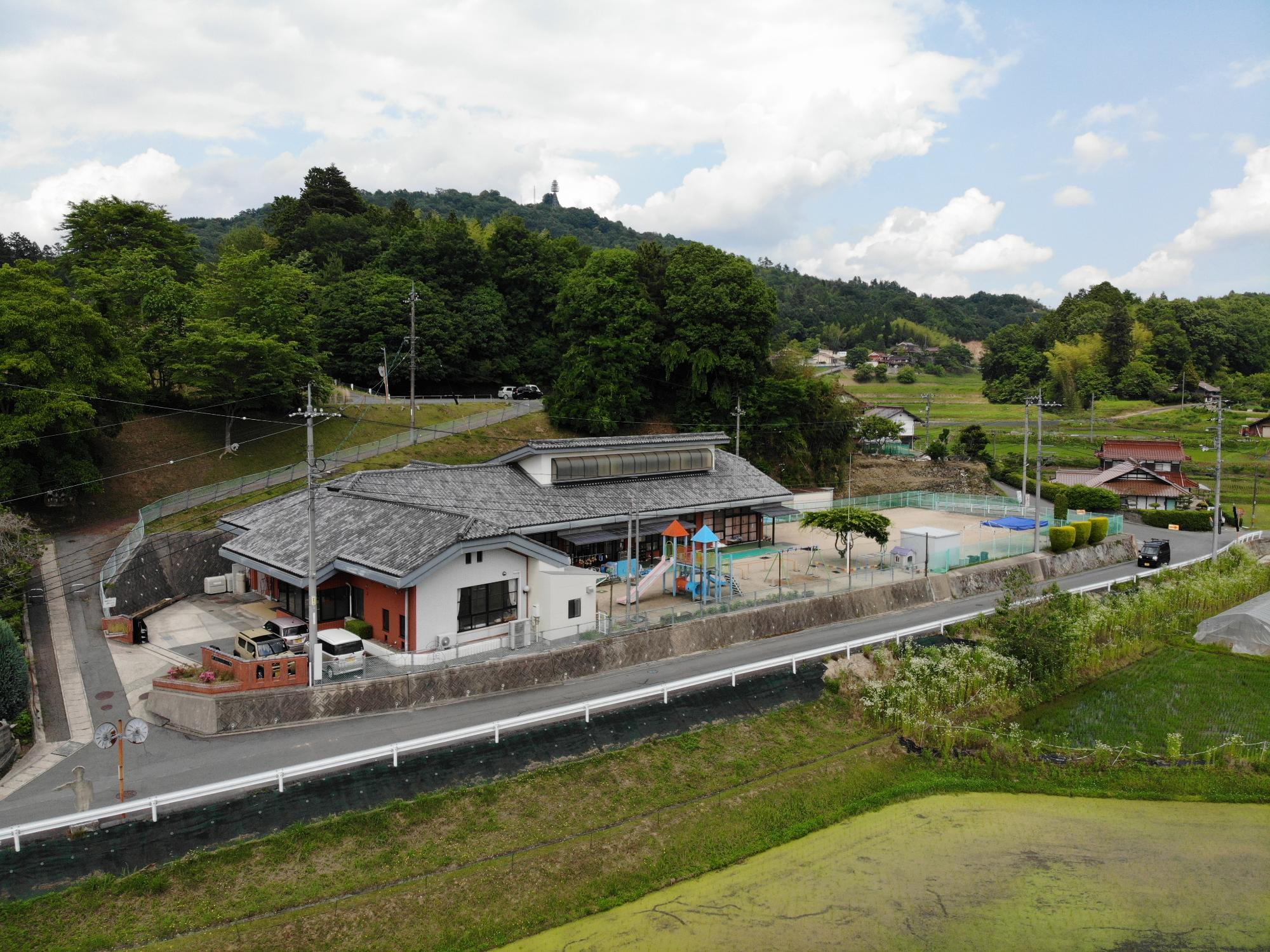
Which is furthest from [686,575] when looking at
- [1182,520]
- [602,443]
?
[1182,520]

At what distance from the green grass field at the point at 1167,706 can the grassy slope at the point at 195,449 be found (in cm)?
3688

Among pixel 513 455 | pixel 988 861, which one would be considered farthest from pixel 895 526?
pixel 988 861

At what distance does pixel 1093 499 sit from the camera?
58562 mm

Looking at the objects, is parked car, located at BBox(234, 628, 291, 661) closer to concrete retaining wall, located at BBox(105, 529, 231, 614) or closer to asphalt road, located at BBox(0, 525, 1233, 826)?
asphalt road, located at BBox(0, 525, 1233, 826)

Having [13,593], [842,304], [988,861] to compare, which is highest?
[842,304]

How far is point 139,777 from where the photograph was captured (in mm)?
18531

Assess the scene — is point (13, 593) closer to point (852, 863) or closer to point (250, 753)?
point (250, 753)

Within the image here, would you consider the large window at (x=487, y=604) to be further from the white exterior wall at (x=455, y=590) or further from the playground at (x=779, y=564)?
the playground at (x=779, y=564)

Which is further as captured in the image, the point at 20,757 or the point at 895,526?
the point at 895,526

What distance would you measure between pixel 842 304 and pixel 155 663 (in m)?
170

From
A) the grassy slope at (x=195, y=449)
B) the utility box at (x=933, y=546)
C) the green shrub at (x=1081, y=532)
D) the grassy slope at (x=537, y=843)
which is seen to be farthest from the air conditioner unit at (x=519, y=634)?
the green shrub at (x=1081, y=532)

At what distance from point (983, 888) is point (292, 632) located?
1992cm

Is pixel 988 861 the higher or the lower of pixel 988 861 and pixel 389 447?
the lower

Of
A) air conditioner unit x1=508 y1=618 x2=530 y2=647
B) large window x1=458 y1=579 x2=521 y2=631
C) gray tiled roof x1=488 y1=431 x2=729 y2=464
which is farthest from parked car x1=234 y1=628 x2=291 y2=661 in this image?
gray tiled roof x1=488 y1=431 x2=729 y2=464
